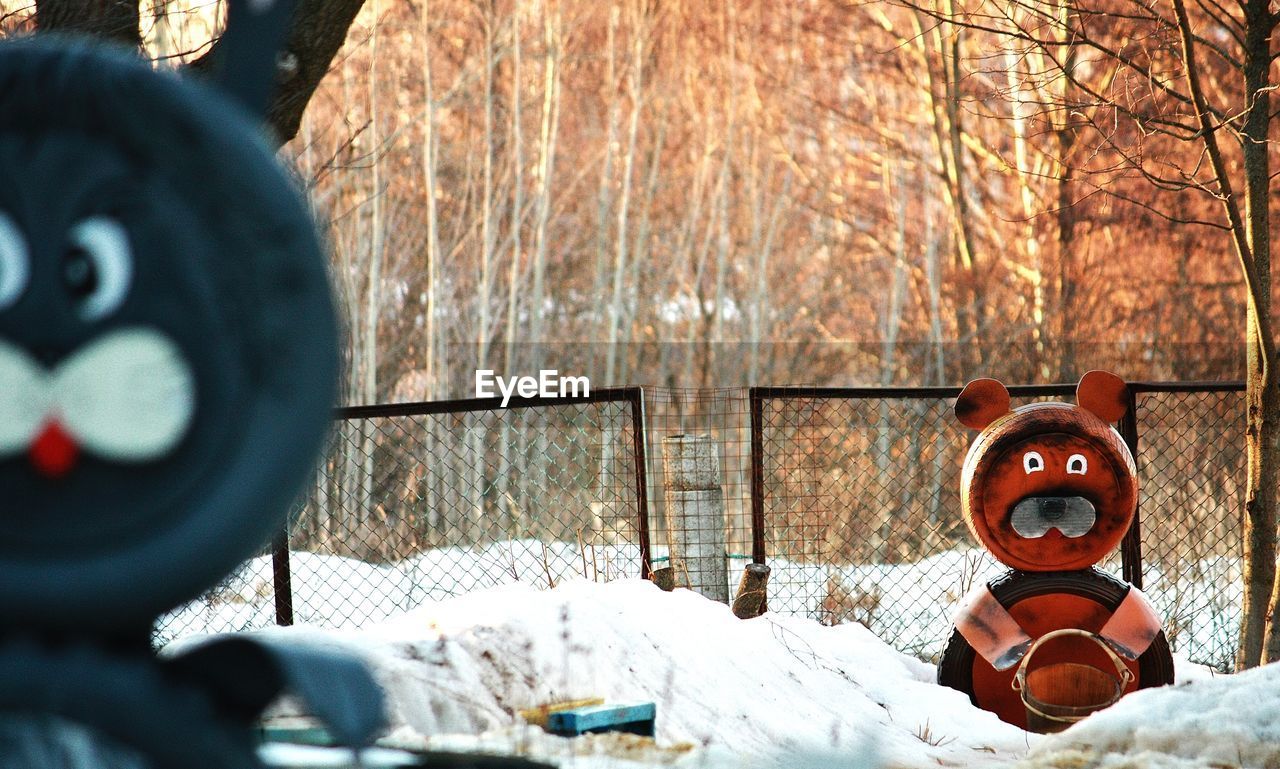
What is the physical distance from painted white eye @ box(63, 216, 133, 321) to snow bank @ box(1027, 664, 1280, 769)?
93.2 inches

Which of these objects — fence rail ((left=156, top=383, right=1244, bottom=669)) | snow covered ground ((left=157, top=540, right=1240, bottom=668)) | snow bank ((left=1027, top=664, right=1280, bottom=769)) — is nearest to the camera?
snow bank ((left=1027, top=664, right=1280, bottom=769))

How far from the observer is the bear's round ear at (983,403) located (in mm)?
4539

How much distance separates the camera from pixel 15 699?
1.53 m

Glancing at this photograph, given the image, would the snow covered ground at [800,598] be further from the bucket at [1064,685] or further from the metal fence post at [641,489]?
the bucket at [1064,685]

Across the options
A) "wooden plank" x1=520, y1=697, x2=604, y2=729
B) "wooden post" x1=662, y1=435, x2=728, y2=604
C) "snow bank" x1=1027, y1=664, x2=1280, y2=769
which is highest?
"wooden post" x1=662, y1=435, x2=728, y2=604

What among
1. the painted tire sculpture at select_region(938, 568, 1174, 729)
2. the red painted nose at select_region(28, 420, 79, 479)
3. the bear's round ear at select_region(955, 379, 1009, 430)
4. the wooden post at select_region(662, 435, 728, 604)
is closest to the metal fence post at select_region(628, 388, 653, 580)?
the wooden post at select_region(662, 435, 728, 604)

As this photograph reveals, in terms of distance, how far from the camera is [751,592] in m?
5.29

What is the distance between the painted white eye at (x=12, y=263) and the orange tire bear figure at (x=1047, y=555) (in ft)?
11.0

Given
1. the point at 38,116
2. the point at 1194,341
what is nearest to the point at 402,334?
the point at 1194,341

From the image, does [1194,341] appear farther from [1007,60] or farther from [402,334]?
[402,334]

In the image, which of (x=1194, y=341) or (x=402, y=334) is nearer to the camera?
(x=1194, y=341)

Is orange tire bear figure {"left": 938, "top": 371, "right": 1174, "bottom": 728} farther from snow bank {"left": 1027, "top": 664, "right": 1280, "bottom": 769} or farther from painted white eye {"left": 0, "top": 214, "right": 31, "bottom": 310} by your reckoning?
painted white eye {"left": 0, "top": 214, "right": 31, "bottom": 310}

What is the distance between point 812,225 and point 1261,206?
11.6 metres

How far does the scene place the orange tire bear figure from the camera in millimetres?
4074
